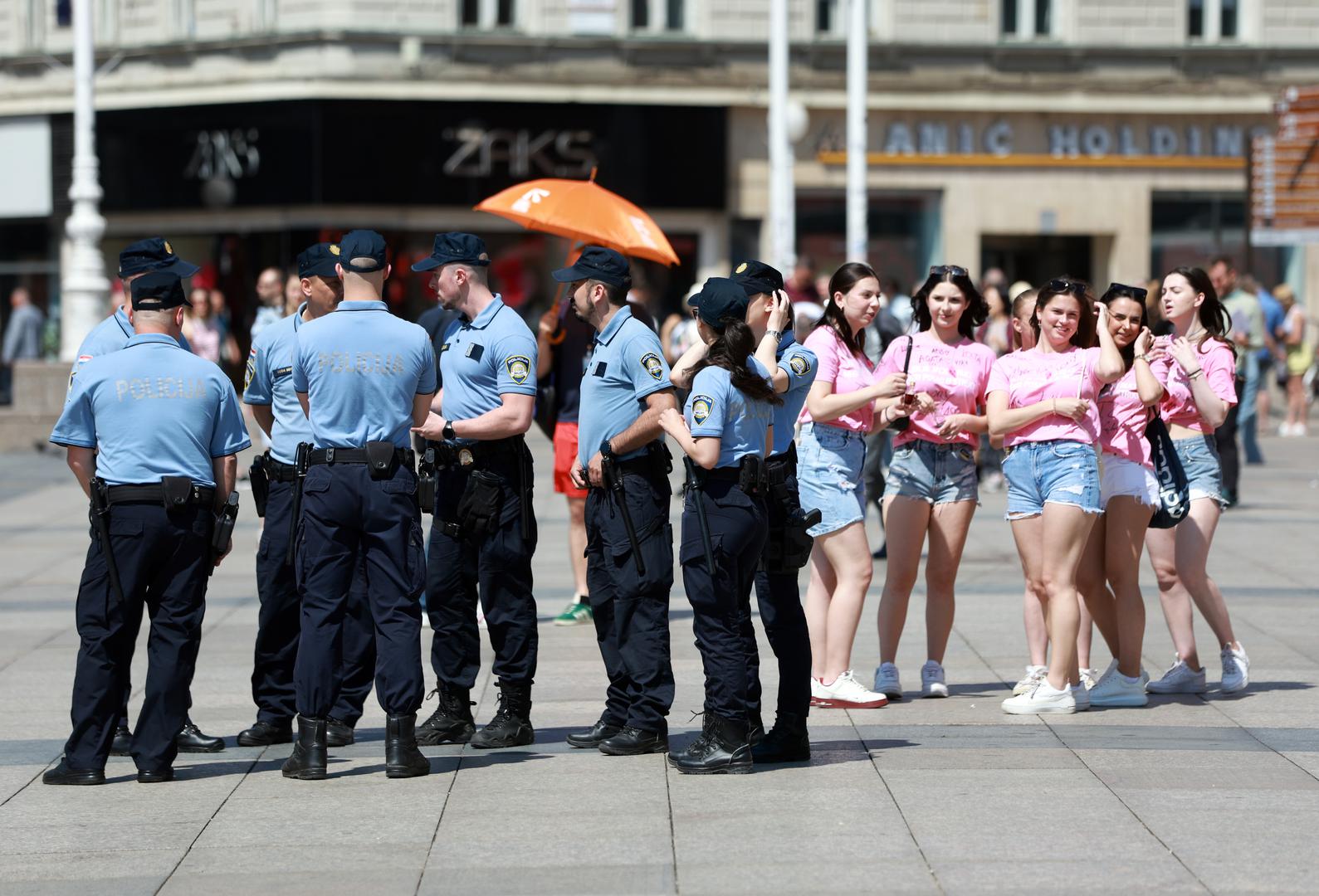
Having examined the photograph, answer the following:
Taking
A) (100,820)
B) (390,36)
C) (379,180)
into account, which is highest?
(390,36)

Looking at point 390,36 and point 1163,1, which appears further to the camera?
point 1163,1

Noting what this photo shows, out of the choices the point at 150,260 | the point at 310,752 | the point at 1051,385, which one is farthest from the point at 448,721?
the point at 1051,385

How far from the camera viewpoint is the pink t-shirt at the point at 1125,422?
8336 millimetres

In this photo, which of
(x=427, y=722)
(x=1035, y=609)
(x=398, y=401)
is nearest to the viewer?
(x=398, y=401)

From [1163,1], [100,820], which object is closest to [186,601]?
[100,820]

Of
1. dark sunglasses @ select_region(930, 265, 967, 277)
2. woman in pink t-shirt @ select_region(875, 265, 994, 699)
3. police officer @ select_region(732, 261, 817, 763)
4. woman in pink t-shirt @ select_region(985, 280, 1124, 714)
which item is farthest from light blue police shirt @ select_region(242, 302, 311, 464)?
woman in pink t-shirt @ select_region(985, 280, 1124, 714)

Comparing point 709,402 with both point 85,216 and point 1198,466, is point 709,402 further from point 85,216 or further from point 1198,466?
point 85,216

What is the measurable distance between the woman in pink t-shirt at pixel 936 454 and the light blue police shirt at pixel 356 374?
2.20 m

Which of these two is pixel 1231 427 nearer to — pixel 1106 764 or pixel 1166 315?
pixel 1166 315

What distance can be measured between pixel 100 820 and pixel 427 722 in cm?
152

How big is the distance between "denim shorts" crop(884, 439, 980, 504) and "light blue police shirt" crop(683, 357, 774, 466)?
55.7 inches

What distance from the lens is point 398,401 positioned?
7031 mm

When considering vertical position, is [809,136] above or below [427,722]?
above

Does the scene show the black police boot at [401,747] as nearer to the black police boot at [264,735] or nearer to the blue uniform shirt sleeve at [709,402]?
the black police boot at [264,735]
